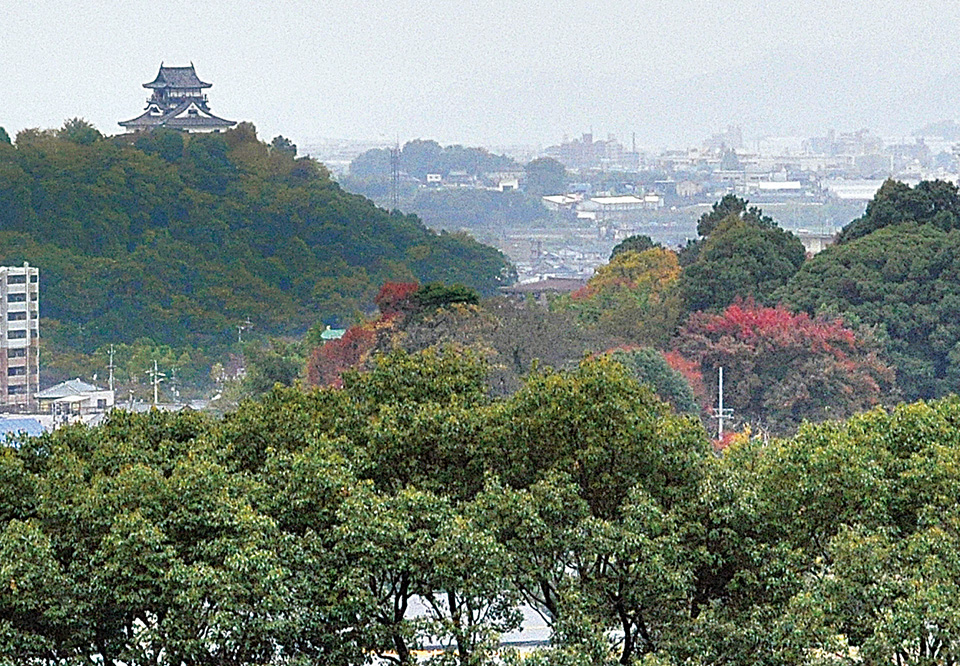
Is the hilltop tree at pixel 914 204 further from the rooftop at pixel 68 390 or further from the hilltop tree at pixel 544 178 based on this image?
the hilltop tree at pixel 544 178

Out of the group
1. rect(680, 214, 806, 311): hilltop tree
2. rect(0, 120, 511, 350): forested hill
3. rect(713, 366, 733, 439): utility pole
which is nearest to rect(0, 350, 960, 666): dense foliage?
rect(713, 366, 733, 439): utility pole

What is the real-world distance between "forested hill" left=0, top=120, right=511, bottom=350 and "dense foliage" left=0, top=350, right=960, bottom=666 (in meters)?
30.8

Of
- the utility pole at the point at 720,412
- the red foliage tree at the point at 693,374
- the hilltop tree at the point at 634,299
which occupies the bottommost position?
the utility pole at the point at 720,412

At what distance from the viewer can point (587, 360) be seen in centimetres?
819

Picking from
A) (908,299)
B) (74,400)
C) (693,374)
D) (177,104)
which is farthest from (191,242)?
(908,299)

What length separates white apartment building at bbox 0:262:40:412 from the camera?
3162 cm

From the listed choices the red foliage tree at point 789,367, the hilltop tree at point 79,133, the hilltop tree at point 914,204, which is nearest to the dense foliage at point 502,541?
the red foliage tree at point 789,367

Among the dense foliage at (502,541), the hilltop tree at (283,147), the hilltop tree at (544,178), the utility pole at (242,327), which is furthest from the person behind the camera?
the hilltop tree at (544,178)

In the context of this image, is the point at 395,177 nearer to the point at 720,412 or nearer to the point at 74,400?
the point at 74,400

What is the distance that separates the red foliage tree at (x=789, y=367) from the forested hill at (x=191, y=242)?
54.5ft

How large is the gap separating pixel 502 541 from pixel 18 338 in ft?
88.4

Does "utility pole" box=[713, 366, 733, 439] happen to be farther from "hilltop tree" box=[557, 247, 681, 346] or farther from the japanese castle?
the japanese castle

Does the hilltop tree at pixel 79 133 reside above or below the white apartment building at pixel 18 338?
above

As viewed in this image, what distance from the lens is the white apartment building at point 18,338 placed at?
3162 centimetres
